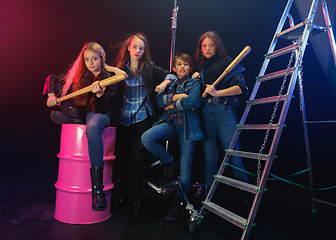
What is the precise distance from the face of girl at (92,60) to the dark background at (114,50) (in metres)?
1.63

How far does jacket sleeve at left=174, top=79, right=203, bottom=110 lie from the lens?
2.21m

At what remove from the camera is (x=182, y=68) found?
2.47 m

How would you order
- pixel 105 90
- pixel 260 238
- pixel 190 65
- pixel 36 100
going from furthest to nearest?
pixel 36 100, pixel 190 65, pixel 105 90, pixel 260 238

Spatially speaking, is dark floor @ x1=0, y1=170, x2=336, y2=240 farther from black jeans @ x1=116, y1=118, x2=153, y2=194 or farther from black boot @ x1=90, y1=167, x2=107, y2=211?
black jeans @ x1=116, y1=118, x2=153, y2=194

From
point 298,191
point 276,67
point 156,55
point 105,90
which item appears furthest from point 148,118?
point 298,191

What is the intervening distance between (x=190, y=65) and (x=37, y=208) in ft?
6.86

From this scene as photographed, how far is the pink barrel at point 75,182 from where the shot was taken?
2055 millimetres

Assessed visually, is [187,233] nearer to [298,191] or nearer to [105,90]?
[105,90]

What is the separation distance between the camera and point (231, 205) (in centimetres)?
280

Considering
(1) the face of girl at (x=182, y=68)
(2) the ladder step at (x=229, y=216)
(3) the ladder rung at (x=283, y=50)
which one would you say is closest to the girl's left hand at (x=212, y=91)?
(1) the face of girl at (x=182, y=68)

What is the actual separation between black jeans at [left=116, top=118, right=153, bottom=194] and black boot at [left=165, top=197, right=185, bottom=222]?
392 mm

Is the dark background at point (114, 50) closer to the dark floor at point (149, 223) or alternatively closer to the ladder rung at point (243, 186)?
the dark floor at point (149, 223)

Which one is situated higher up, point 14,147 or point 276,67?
point 276,67

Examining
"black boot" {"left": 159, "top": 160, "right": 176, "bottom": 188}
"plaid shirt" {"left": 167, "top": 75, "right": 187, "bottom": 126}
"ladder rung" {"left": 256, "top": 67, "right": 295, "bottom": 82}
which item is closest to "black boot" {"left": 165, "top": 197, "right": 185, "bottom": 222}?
"black boot" {"left": 159, "top": 160, "right": 176, "bottom": 188}
